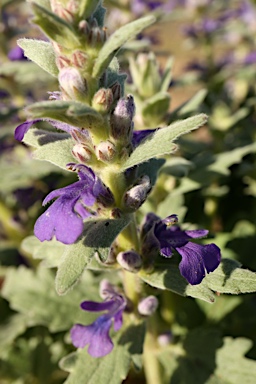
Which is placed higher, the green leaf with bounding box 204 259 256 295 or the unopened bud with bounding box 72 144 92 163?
the unopened bud with bounding box 72 144 92 163

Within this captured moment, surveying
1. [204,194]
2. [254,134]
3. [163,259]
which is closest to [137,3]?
[254,134]

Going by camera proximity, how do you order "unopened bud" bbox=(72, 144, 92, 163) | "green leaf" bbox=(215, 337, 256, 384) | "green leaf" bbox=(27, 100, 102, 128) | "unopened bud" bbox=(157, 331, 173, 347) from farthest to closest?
"unopened bud" bbox=(157, 331, 173, 347)
"green leaf" bbox=(215, 337, 256, 384)
"unopened bud" bbox=(72, 144, 92, 163)
"green leaf" bbox=(27, 100, 102, 128)

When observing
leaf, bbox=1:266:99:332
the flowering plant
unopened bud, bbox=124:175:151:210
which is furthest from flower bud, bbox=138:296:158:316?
unopened bud, bbox=124:175:151:210

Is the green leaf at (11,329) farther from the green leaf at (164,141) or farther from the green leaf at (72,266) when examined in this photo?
the green leaf at (164,141)

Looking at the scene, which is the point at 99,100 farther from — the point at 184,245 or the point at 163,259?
the point at 163,259

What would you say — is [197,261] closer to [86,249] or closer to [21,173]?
[86,249]

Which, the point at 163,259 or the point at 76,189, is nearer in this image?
the point at 76,189

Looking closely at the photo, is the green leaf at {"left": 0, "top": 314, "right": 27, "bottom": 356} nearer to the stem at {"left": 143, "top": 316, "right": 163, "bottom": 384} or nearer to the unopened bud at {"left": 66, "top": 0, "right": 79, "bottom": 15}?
the stem at {"left": 143, "top": 316, "right": 163, "bottom": 384}
